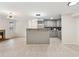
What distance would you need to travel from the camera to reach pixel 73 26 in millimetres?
9422

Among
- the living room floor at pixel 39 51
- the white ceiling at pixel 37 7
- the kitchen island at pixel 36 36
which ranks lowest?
the living room floor at pixel 39 51

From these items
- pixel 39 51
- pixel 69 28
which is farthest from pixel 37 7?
pixel 69 28

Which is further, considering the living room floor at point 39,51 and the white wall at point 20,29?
the white wall at point 20,29

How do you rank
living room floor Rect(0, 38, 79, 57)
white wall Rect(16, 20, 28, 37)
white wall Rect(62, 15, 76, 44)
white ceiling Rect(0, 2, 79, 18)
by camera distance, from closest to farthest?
white ceiling Rect(0, 2, 79, 18) → living room floor Rect(0, 38, 79, 57) → white wall Rect(62, 15, 76, 44) → white wall Rect(16, 20, 28, 37)

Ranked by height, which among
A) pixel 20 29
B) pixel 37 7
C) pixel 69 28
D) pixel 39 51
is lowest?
pixel 39 51

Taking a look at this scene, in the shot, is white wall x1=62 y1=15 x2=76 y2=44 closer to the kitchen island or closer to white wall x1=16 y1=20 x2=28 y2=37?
the kitchen island

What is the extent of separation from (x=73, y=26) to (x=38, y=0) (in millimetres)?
6451

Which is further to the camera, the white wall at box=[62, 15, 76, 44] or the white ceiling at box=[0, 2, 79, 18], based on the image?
the white wall at box=[62, 15, 76, 44]

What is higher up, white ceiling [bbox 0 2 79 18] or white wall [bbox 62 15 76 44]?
white ceiling [bbox 0 2 79 18]

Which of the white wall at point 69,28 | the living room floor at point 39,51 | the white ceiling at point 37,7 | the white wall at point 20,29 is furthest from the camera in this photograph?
the white wall at point 20,29

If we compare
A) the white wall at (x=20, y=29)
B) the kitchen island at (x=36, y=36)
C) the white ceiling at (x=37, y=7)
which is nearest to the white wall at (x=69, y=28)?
the kitchen island at (x=36, y=36)

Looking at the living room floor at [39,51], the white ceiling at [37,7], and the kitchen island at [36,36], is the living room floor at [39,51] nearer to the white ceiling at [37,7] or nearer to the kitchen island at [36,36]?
the kitchen island at [36,36]

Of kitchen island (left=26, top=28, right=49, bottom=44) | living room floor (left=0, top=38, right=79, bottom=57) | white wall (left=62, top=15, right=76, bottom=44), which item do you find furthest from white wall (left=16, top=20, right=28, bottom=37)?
living room floor (left=0, top=38, right=79, bottom=57)

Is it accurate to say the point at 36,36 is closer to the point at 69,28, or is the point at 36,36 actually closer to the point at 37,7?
the point at 69,28
